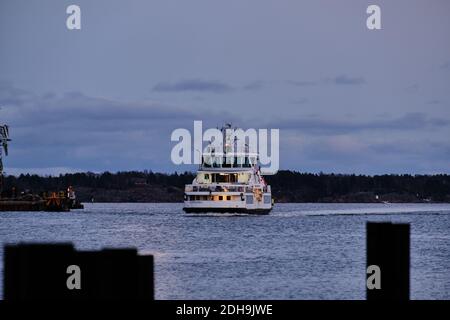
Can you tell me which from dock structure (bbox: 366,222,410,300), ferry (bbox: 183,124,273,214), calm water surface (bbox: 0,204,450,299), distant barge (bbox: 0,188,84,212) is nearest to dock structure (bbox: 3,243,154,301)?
dock structure (bbox: 366,222,410,300)

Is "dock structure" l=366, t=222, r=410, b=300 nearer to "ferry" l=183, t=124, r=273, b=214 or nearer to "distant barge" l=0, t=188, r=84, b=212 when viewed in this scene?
"ferry" l=183, t=124, r=273, b=214

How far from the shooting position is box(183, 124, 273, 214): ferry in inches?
4503

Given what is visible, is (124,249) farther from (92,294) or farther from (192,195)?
(192,195)

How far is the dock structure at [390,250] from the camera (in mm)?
11727

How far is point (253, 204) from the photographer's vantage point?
121062 millimetres

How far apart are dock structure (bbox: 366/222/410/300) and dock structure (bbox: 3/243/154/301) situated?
2.46 m

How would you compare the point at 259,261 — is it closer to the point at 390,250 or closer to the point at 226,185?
the point at 390,250

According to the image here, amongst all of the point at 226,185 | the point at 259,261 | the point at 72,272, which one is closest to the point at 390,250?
the point at 72,272

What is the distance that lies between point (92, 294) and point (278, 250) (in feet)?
171

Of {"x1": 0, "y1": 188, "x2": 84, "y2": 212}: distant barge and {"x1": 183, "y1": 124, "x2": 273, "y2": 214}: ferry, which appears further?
{"x1": 0, "y1": 188, "x2": 84, "y2": 212}: distant barge

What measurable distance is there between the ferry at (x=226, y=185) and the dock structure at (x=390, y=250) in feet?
332
